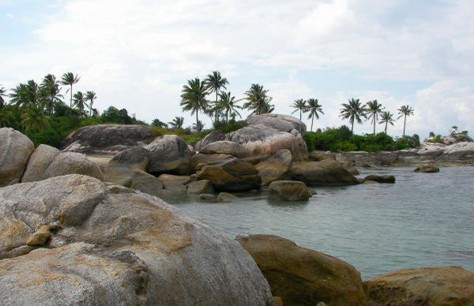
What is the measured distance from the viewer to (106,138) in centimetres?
7438

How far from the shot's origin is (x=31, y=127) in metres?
72.0

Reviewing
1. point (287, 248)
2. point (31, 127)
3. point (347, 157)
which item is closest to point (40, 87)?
point (31, 127)

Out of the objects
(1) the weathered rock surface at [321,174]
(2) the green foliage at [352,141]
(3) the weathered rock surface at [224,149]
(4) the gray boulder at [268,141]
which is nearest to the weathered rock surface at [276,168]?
(1) the weathered rock surface at [321,174]

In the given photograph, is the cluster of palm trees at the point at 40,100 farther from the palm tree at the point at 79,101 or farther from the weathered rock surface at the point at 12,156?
the weathered rock surface at the point at 12,156

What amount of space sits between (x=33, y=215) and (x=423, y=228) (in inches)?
734

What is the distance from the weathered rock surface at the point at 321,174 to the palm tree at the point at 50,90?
6568 cm

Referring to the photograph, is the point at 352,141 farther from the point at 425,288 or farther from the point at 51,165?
the point at 425,288

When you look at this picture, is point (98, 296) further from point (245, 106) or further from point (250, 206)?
point (245, 106)

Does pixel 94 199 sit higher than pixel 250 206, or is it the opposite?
pixel 94 199

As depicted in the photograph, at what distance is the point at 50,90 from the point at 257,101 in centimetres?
3741

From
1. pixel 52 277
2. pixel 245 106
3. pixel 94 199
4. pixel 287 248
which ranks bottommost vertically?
pixel 287 248

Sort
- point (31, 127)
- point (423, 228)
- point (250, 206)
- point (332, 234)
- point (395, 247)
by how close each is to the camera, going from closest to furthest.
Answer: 1. point (395, 247)
2. point (332, 234)
3. point (423, 228)
4. point (250, 206)
5. point (31, 127)

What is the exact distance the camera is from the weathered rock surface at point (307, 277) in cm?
890

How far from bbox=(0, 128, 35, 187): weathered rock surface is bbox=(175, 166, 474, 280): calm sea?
5.57 m
